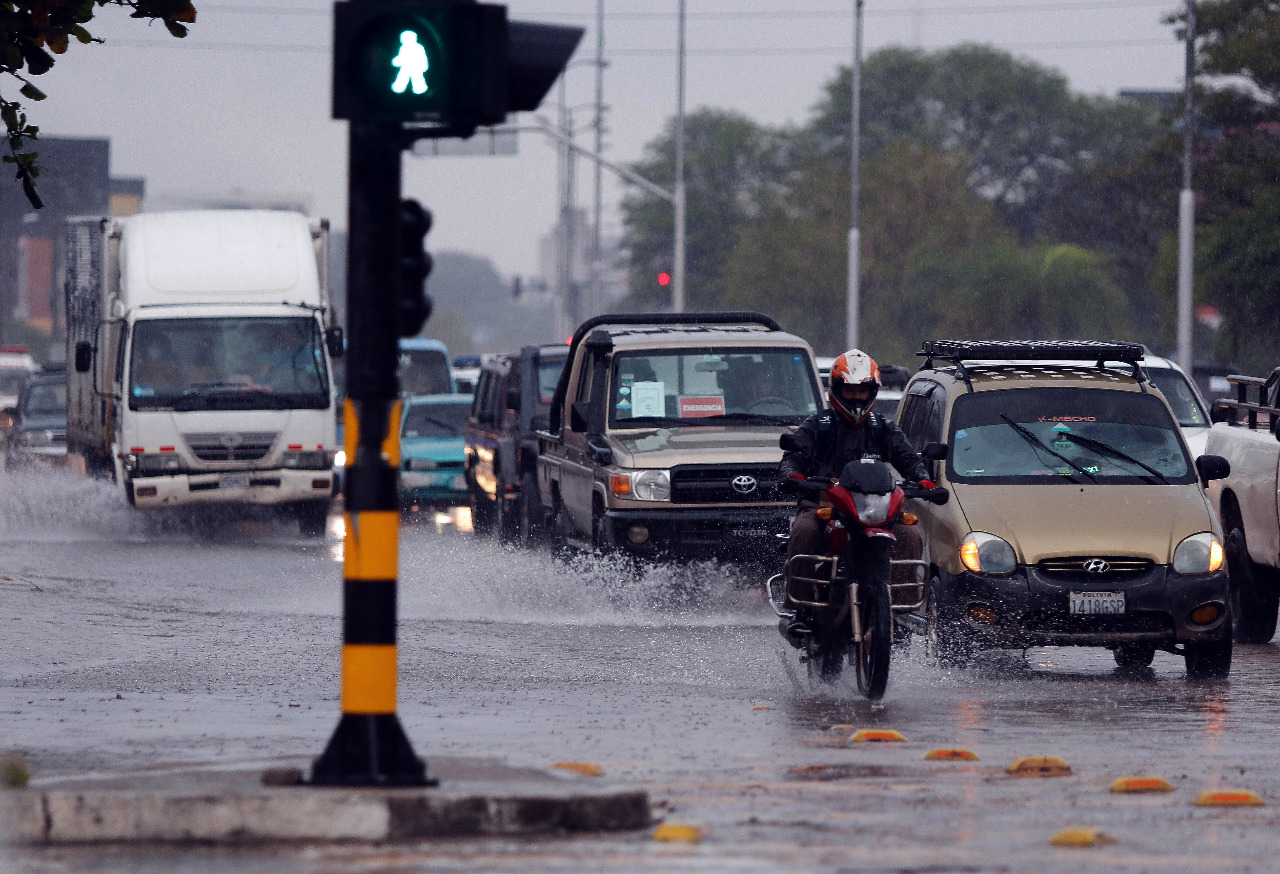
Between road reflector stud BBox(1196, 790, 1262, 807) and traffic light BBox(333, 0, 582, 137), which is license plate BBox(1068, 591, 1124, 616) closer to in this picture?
road reflector stud BBox(1196, 790, 1262, 807)

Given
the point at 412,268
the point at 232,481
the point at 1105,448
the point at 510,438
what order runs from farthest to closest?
1. the point at 232,481
2. the point at 510,438
3. the point at 1105,448
4. the point at 412,268

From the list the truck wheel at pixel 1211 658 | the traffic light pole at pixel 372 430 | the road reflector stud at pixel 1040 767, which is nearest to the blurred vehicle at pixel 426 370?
the truck wheel at pixel 1211 658

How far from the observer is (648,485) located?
1562cm

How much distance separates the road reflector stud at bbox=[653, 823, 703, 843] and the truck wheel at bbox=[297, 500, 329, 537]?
18.3 meters

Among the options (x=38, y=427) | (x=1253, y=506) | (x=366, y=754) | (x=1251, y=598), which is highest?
(x=1253, y=506)

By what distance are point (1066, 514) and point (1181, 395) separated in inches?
276

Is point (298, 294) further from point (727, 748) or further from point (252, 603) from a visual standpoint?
point (727, 748)

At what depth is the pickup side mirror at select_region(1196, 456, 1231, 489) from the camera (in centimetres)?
1214

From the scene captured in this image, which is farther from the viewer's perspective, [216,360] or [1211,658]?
[216,360]

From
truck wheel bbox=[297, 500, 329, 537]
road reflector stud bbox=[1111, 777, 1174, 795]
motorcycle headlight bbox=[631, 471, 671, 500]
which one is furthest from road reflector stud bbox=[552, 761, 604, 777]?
truck wheel bbox=[297, 500, 329, 537]

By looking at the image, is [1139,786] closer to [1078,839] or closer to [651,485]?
[1078,839]


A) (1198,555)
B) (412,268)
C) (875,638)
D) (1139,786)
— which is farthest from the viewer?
(1198,555)

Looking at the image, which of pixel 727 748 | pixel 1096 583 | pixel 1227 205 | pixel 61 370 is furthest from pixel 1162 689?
pixel 1227 205

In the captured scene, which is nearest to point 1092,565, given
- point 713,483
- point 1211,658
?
point 1211,658
